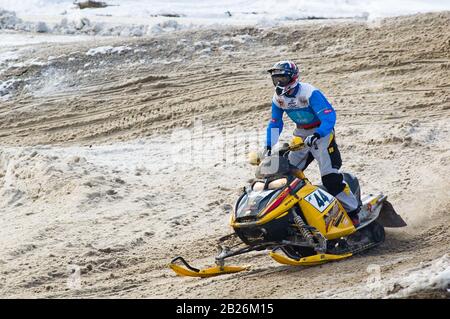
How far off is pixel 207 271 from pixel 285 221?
1.01m

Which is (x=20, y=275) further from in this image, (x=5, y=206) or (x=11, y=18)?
(x=11, y=18)

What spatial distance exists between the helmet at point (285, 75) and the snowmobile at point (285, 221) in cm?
74

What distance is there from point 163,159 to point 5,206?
297 cm

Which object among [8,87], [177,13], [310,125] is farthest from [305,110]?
[177,13]

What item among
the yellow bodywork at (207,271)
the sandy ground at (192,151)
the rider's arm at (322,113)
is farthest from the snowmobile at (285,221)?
the rider's arm at (322,113)

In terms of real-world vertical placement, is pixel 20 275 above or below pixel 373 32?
below

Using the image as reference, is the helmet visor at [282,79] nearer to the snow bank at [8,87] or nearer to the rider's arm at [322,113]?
the rider's arm at [322,113]

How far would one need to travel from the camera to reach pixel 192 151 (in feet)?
49.8

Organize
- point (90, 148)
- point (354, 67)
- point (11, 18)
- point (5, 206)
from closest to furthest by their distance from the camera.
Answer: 1. point (5, 206)
2. point (90, 148)
3. point (354, 67)
4. point (11, 18)

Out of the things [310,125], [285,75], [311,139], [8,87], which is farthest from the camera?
[8,87]

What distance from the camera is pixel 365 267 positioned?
9.73 metres

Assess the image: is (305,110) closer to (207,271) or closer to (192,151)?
(207,271)

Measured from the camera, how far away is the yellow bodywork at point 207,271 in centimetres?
962
